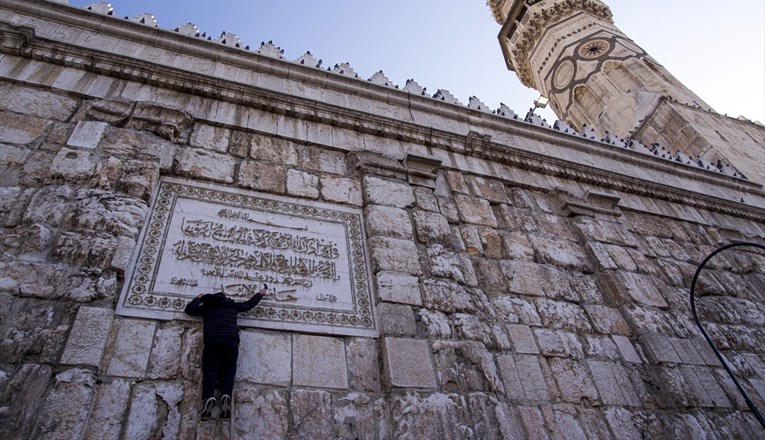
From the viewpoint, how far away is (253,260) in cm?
345

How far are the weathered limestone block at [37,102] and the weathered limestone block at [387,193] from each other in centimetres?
253

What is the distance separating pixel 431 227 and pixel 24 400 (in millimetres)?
3031

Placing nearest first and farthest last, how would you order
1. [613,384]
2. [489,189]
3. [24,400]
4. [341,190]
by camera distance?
[24,400]
[613,384]
[341,190]
[489,189]

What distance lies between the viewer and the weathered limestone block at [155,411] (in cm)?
247

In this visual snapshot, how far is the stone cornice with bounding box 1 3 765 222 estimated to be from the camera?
14.2 ft

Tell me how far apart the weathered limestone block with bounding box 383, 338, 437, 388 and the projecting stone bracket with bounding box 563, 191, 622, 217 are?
9.74ft

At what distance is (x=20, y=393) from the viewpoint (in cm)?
232

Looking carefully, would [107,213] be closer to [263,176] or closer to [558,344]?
[263,176]

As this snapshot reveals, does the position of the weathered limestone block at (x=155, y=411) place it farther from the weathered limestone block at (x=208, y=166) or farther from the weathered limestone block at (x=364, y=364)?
the weathered limestone block at (x=208, y=166)

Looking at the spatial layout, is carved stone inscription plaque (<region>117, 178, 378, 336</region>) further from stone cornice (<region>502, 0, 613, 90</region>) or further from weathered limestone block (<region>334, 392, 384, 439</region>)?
stone cornice (<region>502, 0, 613, 90</region>)

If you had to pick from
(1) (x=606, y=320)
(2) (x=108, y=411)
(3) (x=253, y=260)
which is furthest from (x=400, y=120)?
(2) (x=108, y=411)

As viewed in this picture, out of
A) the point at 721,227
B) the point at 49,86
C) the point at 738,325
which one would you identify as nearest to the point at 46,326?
the point at 49,86

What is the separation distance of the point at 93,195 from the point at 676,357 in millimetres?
4974

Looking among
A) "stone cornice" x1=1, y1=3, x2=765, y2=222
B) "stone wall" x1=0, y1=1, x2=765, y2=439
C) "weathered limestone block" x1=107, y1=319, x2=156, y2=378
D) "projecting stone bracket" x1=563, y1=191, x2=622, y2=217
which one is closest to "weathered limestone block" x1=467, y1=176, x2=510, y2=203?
"stone wall" x1=0, y1=1, x2=765, y2=439
